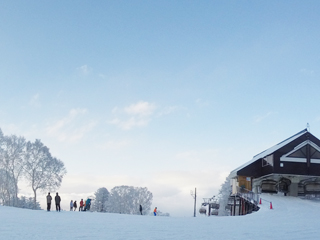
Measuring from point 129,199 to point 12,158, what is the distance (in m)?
34.2

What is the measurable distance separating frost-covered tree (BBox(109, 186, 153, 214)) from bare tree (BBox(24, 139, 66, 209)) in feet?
87.1

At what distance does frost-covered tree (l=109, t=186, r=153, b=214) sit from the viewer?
75250 millimetres

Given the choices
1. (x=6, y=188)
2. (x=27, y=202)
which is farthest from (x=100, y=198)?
(x=6, y=188)

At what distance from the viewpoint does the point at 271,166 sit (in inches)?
1734

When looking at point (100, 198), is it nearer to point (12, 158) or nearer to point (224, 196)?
point (224, 196)

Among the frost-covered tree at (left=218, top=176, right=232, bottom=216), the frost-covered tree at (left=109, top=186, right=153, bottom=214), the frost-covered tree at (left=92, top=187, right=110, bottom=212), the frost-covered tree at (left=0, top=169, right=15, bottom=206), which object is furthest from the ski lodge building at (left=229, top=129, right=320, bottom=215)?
the frost-covered tree at (left=92, top=187, right=110, bottom=212)

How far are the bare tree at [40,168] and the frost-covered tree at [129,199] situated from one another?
1045 inches

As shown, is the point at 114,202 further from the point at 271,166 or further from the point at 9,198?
the point at 271,166

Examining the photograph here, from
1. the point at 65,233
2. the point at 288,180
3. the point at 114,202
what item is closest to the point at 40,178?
the point at 114,202

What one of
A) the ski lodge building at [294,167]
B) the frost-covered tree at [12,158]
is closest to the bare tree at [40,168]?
the frost-covered tree at [12,158]

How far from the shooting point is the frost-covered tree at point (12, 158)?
48.4 m

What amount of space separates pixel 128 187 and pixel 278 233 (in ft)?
226

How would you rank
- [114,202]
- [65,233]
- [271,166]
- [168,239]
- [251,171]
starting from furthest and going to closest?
[114,202], [251,171], [271,166], [65,233], [168,239]

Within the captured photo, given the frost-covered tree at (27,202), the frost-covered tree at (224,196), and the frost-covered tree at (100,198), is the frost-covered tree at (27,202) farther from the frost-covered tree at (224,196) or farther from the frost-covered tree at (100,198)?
the frost-covered tree at (224,196)
